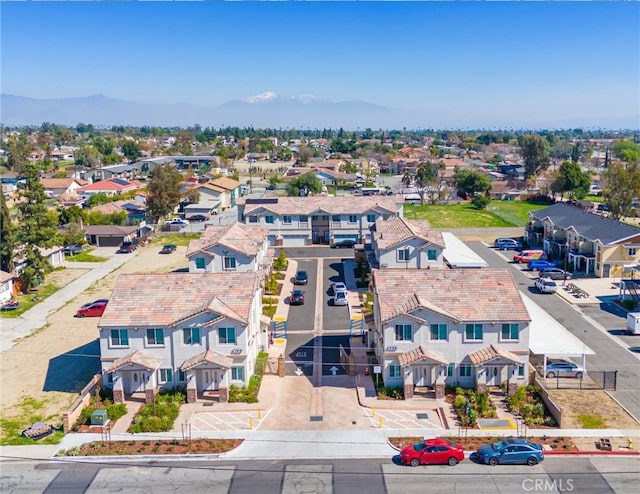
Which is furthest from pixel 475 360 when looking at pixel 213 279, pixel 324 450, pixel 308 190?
pixel 308 190

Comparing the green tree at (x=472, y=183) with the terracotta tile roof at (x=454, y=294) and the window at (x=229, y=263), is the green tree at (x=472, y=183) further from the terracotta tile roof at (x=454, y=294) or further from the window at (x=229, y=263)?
the terracotta tile roof at (x=454, y=294)

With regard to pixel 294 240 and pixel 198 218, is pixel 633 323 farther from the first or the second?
pixel 198 218

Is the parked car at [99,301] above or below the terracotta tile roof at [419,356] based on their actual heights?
below

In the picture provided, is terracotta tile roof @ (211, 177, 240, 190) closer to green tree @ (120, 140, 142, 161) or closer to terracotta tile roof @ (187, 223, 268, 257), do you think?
terracotta tile roof @ (187, 223, 268, 257)

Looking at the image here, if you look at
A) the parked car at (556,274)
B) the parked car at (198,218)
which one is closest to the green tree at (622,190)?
the parked car at (556,274)

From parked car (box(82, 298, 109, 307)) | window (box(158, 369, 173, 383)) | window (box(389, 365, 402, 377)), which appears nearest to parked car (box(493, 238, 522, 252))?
window (box(389, 365, 402, 377))
